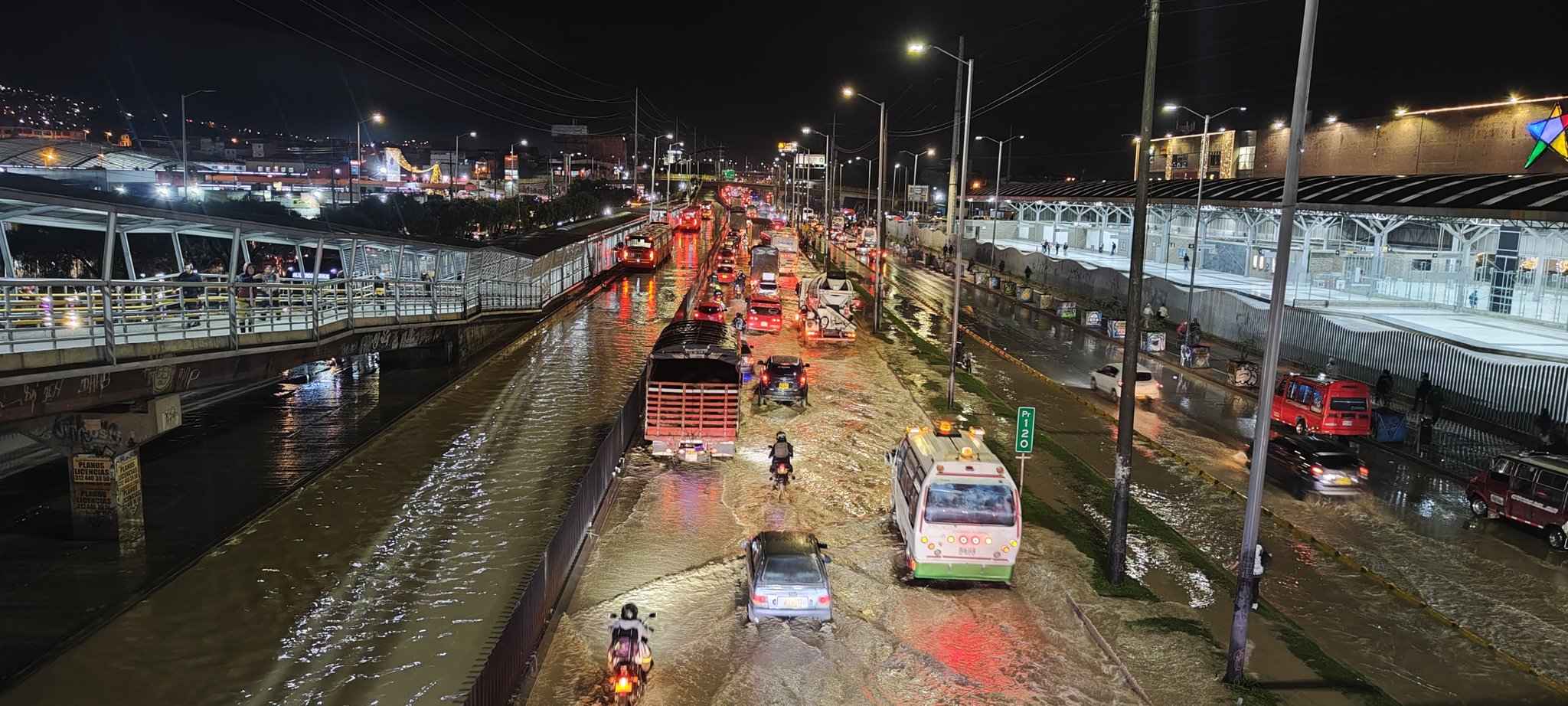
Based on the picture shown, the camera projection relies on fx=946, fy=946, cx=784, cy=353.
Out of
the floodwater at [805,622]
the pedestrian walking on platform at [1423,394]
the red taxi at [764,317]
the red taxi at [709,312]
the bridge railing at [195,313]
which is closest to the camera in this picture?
the floodwater at [805,622]

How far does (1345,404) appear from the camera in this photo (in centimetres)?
2472

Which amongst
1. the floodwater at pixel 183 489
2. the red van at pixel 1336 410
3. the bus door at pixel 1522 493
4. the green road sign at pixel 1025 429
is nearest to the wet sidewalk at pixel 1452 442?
the red van at pixel 1336 410

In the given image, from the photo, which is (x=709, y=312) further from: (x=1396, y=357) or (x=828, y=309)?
(x=1396, y=357)

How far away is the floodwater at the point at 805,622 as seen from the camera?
1170 cm

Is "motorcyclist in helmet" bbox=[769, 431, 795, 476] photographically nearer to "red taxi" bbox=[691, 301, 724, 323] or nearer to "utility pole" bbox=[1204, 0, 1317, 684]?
"utility pole" bbox=[1204, 0, 1317, 684]

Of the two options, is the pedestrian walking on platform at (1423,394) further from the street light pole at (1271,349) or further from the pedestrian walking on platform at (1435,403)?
the street light pole at (1271,349)

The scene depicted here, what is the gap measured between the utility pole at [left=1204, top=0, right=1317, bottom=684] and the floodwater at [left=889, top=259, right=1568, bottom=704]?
84.5 inches

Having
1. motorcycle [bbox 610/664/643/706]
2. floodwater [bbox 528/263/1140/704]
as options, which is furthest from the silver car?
motorcycle [bbox 610/664/643/706]

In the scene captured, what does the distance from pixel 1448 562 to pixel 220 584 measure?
2076 centimetres

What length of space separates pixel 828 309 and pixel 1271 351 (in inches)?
1228

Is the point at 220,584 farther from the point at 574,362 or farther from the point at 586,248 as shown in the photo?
the point at 586,248

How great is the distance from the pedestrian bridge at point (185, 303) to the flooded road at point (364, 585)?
3127 mm

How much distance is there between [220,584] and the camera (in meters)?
15.0

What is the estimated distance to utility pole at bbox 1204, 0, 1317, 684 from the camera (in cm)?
1090
